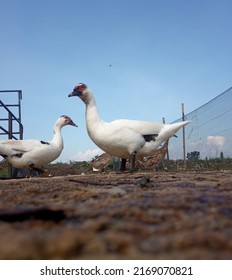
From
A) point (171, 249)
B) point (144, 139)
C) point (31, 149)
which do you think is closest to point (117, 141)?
point (144, 139)

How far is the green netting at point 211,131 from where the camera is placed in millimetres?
7920

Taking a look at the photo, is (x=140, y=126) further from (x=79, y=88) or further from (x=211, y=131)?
(x=211, y=131)

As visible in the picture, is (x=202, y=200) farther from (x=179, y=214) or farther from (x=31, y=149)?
(x=31, y=149)

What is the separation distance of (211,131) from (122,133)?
15.1ft

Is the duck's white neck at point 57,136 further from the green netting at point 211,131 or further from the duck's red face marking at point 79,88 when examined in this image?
the green netting at point 211,131

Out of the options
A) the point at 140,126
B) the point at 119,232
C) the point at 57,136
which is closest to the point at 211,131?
the point at 57,136

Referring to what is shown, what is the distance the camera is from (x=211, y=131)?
28.1ft

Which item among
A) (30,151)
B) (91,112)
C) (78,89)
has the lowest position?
(30,151)

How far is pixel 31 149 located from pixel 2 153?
24.1 inches

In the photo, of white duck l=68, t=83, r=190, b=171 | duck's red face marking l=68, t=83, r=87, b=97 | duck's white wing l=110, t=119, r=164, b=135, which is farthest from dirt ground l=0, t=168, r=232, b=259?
duck's red face marking l=68, t=83, r=87, b=97

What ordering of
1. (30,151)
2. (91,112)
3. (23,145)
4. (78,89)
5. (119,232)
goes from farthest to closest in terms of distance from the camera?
(23,145) < (30,151) < (78,89) < (91,112) < (119,232)

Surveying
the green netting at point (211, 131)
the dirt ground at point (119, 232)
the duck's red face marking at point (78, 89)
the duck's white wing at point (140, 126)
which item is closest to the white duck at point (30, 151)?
the duck's red face marking at point (78, 89)

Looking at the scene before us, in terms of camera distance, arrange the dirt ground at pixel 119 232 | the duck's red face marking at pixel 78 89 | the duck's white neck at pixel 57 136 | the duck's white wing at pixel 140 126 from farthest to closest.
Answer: the duck's white neck at pixel 57 136, the duck's red face marking at pixel 78 89, the duck's white wing at pixel 140 126, the dirt ground at pixel 119 232

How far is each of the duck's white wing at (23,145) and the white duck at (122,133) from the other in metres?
1.31
